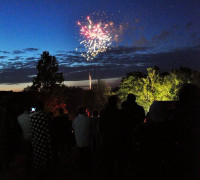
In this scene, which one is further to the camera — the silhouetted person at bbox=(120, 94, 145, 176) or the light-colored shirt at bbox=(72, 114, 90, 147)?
the light-colored shirt at bbox=(72, 114, 90, 147)

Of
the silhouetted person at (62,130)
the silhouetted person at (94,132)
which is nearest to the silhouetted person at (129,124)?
the silhouetted person at (94,132)

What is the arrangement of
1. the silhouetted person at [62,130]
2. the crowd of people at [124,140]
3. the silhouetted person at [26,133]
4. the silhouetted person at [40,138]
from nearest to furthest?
the crowd of people at [124,140] → the silhouetted person at [40,138] → the silhouetted person at [26,133] → the silhouetted person at [62,130]

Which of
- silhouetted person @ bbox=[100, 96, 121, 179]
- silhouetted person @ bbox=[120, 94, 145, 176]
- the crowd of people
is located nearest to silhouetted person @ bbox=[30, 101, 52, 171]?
the crowd of people

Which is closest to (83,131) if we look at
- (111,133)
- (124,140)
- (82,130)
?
(82,130)

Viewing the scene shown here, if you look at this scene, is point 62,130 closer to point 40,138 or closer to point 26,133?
point 26,133

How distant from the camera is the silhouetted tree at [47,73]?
57.0m

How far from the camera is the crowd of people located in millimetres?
3557

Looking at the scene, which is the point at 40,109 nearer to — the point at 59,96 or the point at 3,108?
the point at 3,108

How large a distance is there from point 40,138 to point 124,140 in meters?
2.20

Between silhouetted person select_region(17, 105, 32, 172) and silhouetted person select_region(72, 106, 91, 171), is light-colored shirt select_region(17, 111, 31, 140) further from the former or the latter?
silhouetted person select_region(72, 106, 91, 171)

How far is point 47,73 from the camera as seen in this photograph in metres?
57.6

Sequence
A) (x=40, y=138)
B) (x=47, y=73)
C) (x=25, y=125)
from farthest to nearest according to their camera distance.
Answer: (x=47, y=73), (x=25, y=125), (x=40, y=138)

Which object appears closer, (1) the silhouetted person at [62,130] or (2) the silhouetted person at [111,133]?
(2) the silhouetted person at [111,133]

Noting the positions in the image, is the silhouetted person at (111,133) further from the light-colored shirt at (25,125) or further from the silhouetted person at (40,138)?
the light-colored shirt at (25,125)
